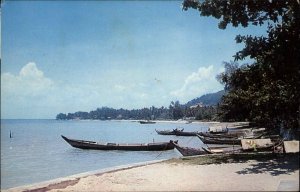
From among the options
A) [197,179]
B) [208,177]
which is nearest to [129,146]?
[208,177]

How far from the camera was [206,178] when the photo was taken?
1369 cm

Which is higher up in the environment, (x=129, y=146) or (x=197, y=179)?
(x=197, y=179)

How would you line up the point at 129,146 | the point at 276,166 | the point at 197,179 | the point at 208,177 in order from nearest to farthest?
the point at 197,179 → the point at 208,177 → the point at 276,166 → the point at 129,146

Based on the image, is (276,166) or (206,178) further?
(276,166)

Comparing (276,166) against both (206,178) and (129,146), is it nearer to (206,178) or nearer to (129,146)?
(206,178)

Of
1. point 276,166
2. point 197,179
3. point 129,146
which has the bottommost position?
point 129,146

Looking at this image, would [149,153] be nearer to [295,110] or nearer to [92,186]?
[295,110]

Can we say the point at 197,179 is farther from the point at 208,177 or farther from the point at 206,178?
the point at 208,177

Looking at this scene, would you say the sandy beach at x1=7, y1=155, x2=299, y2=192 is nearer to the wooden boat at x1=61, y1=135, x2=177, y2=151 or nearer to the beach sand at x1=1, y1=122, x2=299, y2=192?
the beach sand at x1=1, y1=122, x2=299, y2=192

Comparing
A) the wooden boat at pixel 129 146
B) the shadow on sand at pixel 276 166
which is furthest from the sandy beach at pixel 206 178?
the wooden boat at pixel 129 146

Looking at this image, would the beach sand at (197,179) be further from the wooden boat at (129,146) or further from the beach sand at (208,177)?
the wooden boat at (129,146)

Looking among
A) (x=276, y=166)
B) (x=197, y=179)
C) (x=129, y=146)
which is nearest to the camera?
(x=197, y=179)

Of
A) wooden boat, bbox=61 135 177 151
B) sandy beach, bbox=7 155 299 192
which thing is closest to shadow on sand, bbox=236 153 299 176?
sandy beach, bbox=7 155 299 192

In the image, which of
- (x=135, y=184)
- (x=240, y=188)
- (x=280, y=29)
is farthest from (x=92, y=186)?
(x=280, y=29)
